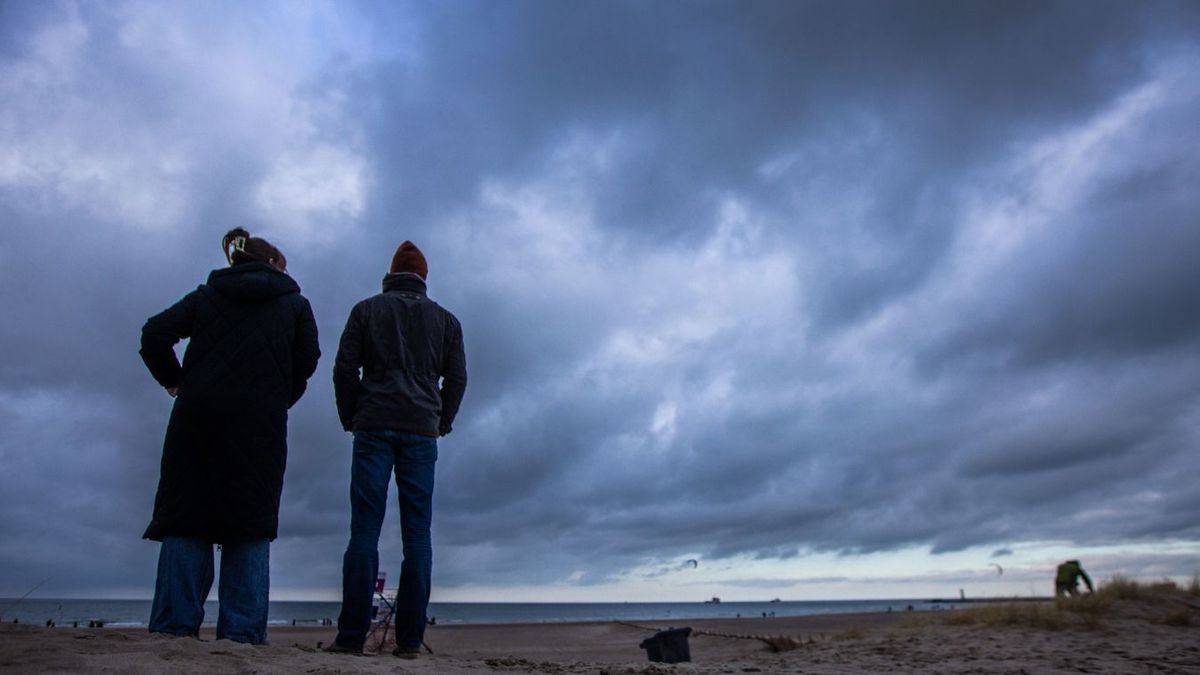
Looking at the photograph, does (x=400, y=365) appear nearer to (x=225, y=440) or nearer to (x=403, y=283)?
(x=403, y=283)

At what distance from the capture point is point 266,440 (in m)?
3.57

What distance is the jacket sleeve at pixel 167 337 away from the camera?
11.9ft

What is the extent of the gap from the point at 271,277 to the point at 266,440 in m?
0.94

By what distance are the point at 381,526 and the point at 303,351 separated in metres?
1.09

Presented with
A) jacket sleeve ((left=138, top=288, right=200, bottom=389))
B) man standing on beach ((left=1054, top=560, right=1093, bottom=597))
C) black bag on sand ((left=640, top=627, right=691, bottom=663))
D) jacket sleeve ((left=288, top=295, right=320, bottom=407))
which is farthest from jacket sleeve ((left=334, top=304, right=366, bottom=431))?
man standing on beach ((left=1054, top=560, right=1093, bottom=597))

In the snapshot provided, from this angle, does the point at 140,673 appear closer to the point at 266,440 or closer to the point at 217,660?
the point at 217,660

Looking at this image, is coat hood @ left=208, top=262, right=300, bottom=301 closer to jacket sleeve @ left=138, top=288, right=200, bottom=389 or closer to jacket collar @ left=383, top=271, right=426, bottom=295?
jacket sleeve @ left=138, top=288, right=200, bottom=389

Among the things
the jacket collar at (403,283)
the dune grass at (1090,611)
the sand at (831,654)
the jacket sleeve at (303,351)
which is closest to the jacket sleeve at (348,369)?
the jacket sleeve at (303,351)

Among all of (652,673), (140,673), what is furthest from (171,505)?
(652,673)

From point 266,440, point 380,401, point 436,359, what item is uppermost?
point 436,359

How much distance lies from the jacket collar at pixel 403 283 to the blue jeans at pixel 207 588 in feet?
5.52

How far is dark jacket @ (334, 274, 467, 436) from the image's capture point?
3889 millimetres

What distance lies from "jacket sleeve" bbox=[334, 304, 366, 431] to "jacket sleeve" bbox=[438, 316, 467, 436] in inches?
20.2

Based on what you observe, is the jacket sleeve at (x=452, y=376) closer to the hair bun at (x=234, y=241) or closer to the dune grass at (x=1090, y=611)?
the hair bun at (x=234, y=241)
